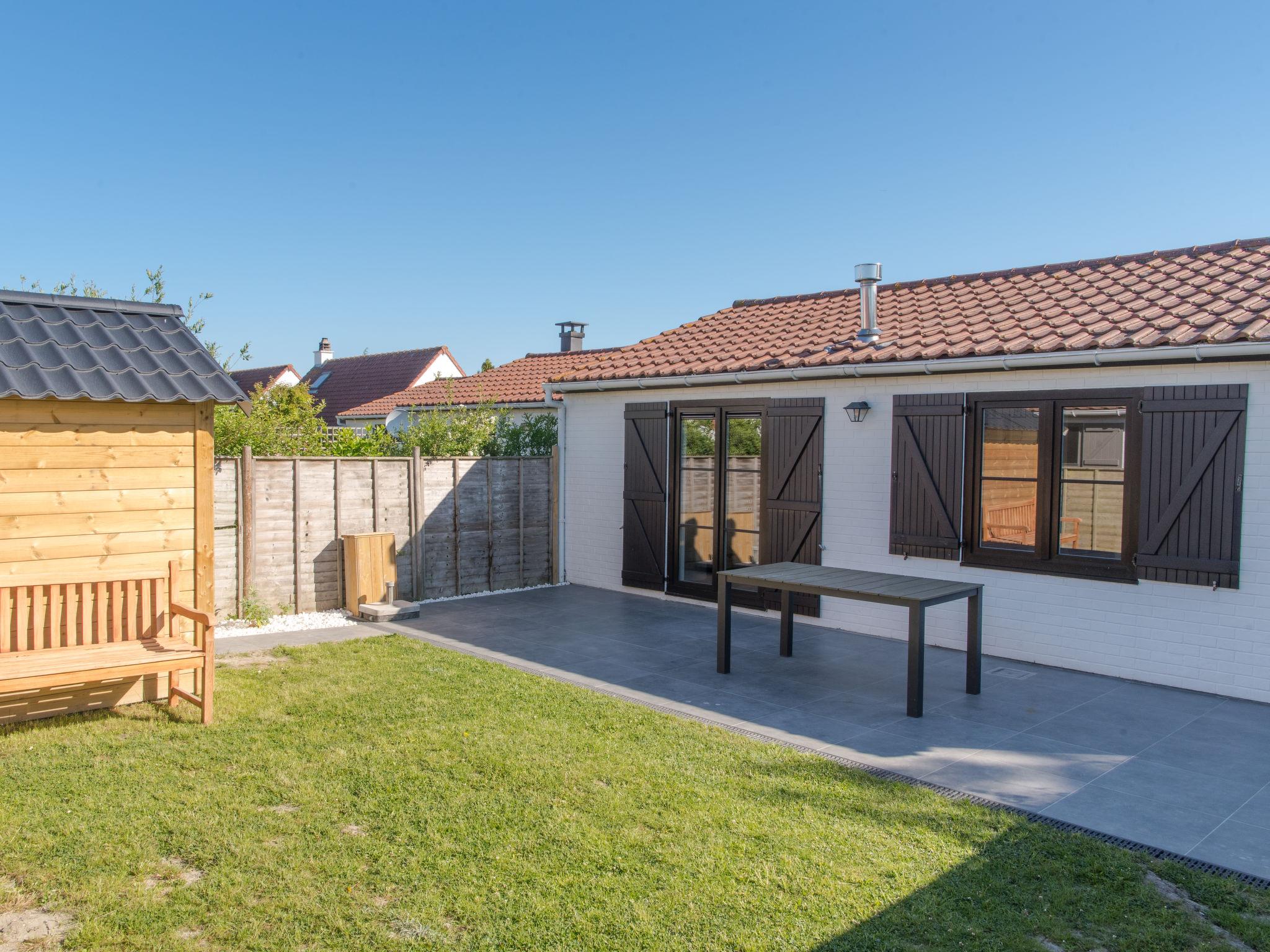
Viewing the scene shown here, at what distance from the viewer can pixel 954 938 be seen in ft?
9.77

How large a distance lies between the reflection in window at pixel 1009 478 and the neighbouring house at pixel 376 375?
19.0 meters

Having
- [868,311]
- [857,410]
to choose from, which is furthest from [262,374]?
[857,410]

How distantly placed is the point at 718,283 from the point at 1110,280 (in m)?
11.0

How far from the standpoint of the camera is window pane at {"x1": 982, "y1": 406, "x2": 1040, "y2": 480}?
289 inches

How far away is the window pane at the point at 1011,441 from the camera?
7328 millimetres

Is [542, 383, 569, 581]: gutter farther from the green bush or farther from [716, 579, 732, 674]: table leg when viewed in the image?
[716, 579, 732, 674]: table leg

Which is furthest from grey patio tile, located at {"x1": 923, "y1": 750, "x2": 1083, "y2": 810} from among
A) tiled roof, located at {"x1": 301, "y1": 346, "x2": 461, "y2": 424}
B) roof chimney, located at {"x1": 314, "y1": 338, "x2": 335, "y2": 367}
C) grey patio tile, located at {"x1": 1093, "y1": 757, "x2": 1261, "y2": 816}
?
roof chimney, located at {"x1": 314, "y1": 338, "x2": 335, "y2": 367}

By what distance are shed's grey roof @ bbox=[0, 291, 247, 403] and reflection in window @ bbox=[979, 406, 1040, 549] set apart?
618 centimetres

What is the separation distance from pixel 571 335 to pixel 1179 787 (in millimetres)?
18314

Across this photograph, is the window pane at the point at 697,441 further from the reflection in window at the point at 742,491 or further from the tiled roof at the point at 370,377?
the tiled roof at the point at 370,377

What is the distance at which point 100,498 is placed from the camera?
17.9 ft

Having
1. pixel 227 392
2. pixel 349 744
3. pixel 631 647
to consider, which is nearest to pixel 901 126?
pixel 631 647

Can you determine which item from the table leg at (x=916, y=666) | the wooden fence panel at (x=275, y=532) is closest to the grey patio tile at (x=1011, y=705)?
the table leg at (x=916, y=666)

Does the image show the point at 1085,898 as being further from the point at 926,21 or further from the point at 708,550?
the point at 926,21
